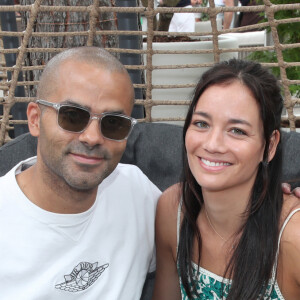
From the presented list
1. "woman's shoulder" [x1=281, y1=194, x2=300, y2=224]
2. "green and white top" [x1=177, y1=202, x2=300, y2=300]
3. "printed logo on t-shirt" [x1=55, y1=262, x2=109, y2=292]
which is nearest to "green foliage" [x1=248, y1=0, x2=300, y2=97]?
"woman's shoulder" [x1=281, y1=194, x2=300, y2=224]

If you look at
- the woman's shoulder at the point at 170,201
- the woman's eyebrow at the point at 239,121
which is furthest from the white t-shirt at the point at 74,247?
the woman's eyebrow at the point at 239,121

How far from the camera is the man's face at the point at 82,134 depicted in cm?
148

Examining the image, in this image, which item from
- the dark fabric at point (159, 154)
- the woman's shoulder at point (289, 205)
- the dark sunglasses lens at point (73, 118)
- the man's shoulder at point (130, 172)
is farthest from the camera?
the dark fabric at point (159, 154)

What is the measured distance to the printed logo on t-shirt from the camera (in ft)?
5.03

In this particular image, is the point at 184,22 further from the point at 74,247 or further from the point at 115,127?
the point at 74,247

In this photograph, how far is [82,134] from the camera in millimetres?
1469

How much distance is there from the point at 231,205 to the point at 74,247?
559 mm

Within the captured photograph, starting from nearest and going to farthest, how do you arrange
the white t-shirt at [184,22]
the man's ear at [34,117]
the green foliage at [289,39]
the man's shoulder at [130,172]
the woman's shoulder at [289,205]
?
the man's ear at [34,117] < the woman's shoulder at [289,205] < the man's shoulder at [130,172] < the green foliage at [289,39] < the white t-shirt at [184,22]

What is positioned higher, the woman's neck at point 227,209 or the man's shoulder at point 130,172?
the man's shoulder at point 130,172

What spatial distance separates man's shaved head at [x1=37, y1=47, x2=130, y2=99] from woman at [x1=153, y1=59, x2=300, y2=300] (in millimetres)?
315

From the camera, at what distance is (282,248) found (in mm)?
1663

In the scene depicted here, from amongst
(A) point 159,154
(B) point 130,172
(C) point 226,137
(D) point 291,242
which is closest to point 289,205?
Answer: (D) point 291,242

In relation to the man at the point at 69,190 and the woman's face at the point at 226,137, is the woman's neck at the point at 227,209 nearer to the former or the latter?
the woman's face at the point at 226,137

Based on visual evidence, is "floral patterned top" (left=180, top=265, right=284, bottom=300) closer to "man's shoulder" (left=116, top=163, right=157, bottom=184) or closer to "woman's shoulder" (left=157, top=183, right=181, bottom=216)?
"woman's shoulder" (left=157, top=183, right=181, bottom=216)
